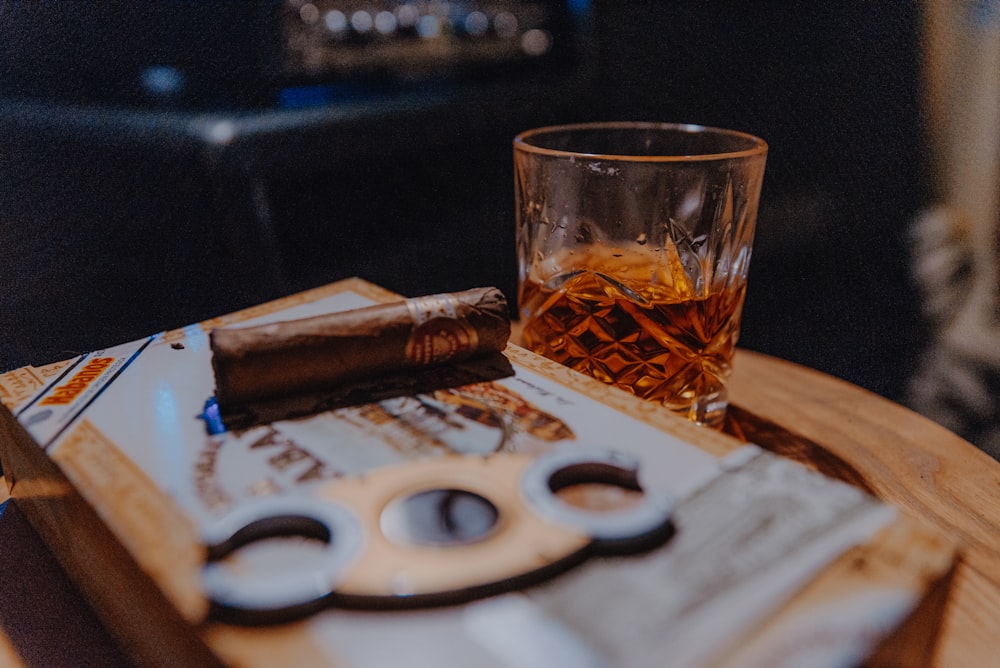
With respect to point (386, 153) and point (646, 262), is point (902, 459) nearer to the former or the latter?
point (646, 262)

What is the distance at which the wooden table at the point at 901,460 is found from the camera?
0.66 metres

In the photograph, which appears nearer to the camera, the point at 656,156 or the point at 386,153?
the point at 656,156

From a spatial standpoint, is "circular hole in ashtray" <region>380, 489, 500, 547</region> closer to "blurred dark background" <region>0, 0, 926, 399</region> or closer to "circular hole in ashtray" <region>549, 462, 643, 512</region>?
"circular hole in ashtray" <region>549, 462, 643, 512</region>

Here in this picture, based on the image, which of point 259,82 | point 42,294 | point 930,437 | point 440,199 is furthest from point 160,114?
point 930,437

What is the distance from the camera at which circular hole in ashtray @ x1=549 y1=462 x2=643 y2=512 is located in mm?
573

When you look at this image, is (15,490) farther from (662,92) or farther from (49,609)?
(662,92)

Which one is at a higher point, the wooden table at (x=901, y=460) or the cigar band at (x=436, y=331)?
the cigar band at (x=436, y=331)

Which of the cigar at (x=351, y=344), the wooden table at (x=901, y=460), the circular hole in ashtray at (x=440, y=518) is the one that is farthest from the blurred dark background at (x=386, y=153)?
the circular hole in ashtray at (x=440, y=518)

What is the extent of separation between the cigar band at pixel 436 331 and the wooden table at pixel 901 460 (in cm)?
41

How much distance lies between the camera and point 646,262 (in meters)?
0.91

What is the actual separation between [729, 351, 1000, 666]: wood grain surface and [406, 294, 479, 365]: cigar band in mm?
415

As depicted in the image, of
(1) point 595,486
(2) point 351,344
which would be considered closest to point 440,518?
(1) point 595,486

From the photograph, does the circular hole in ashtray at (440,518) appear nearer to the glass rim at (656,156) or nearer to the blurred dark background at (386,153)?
the glass rim at (656,156)

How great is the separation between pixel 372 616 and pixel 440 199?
3.77 feet
